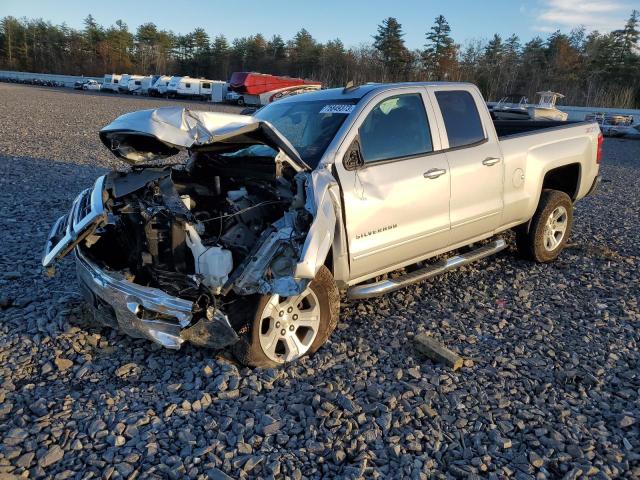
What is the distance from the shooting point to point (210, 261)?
11.2ft

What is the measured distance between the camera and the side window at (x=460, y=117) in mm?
4691

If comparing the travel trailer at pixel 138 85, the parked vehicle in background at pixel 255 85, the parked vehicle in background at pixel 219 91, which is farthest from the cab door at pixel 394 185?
the travel trailer at pixel 138 85

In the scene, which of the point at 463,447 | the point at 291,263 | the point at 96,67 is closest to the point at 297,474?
the point at 463,447

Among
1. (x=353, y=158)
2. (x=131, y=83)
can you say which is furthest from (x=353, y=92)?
(x=131, y=83)

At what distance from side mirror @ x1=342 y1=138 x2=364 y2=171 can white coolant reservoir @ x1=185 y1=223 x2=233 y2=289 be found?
113 centimetres

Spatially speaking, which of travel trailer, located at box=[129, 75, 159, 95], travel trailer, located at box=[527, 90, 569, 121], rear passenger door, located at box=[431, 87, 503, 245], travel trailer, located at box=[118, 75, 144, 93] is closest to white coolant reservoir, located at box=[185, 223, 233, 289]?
rear passenger door, located at box=[431, 87, 503, 245]

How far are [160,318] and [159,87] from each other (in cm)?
4712

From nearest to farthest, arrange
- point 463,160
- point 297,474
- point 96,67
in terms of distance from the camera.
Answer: point 297,474
point 463,160
point 96,67

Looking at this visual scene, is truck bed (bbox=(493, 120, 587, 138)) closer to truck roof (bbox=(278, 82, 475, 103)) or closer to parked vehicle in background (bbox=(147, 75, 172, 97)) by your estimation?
truck roof (bbox=(278, 82, 475, 103))

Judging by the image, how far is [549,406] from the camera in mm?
3248

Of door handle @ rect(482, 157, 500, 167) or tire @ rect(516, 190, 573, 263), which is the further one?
tire @ rect(516, 190, 573, 263)

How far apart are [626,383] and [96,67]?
88.5 metres

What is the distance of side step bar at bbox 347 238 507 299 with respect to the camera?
159 inches

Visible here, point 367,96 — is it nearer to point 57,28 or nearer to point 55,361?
point 55,361
